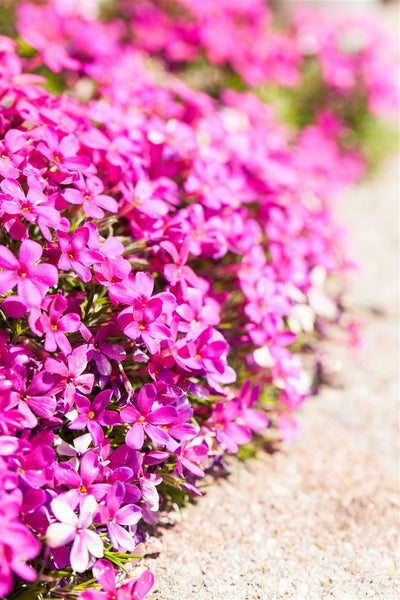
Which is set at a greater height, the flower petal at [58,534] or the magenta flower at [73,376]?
the magenta flower at [73,376]

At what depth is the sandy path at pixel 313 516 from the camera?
1.87 meters

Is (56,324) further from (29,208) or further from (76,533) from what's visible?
(76,533)

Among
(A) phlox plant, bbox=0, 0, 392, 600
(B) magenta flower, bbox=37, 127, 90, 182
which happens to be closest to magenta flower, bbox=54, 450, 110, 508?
(A) phlox plant, bbox=0, 0, 392, 600

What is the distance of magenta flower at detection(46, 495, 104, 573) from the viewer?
1442 mm

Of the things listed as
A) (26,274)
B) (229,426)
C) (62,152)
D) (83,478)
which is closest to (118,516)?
(83,478)

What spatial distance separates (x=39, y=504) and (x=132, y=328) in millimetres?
441

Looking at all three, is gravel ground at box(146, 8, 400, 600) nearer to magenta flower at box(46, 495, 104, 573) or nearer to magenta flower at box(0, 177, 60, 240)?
magenta flower at box(46, 495, 104, 573)

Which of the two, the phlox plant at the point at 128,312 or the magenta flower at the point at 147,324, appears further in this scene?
the magenta flower at the point at 147,324

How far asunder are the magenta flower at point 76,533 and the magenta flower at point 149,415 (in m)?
0.21

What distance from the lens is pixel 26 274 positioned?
1.57 meters

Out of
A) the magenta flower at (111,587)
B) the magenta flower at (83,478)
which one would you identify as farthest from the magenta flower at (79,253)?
the magenta flower at (111,587)

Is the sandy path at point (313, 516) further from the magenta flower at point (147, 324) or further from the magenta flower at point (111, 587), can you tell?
the magenta flower at point (147, 324)

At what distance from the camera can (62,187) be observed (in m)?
2.07

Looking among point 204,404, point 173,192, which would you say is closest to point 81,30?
point 173,192
